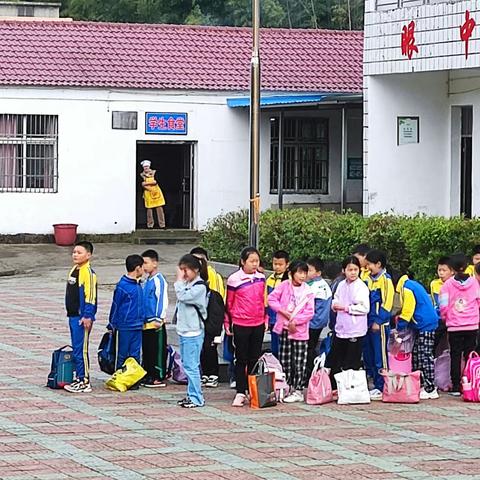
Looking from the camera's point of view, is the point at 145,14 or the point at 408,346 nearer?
the point at 408,346

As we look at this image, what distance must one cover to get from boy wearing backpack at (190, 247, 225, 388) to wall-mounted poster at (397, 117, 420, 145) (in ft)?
29.4

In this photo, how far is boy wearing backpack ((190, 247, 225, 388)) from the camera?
37.8 feet

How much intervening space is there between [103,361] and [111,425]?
1.95 meters

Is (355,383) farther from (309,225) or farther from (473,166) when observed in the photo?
(473,166)

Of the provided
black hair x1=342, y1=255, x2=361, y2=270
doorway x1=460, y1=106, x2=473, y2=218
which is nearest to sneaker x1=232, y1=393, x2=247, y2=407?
black hair x1=342, y1=255, x2=361, y2=270

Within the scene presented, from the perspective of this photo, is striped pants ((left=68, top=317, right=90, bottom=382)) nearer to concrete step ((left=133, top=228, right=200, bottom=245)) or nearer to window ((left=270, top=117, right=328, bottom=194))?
concrete step ((left=133, top=228, right=200, bottom=245))

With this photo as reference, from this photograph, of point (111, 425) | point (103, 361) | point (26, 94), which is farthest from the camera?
point (26, 94)

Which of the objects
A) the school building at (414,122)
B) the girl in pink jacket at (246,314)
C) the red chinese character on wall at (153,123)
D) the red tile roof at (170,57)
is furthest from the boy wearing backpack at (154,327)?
the red chinese character on wall at (153,123)

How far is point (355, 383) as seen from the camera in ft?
37.9

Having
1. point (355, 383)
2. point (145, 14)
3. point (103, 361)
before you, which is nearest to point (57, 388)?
point (103, 361)

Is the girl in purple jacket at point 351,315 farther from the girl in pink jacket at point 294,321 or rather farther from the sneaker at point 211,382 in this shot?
the sneaker at point 211,382

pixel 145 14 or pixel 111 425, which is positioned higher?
pixel 145 14

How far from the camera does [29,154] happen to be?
90.2ft

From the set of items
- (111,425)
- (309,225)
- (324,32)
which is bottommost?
(111,425)
